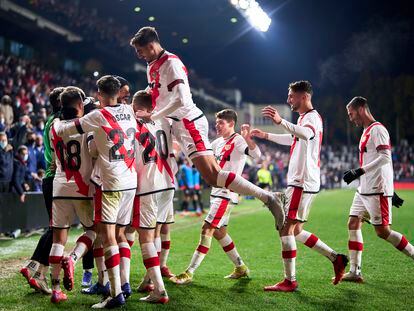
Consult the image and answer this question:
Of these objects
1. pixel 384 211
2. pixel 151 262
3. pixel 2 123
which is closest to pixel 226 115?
pixel 384 211

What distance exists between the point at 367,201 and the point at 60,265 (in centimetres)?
394

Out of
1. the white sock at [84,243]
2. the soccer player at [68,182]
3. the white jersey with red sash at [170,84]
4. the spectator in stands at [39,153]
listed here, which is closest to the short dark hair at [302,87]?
the white jersey with red sash at [170,84]

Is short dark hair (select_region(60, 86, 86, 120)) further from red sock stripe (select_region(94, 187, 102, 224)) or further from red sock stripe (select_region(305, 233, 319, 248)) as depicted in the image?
red sock stripe (select_region(305, 233, 319, 248))

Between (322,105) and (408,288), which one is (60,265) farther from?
(322,105)

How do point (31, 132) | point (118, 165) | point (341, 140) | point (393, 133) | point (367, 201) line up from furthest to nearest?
point (341, 140), point (393, 133), point (31, 132), point (367, 201), point (118, 165)

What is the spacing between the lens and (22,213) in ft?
40.1

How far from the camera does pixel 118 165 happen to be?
546 cm

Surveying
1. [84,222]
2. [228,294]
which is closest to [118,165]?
[84,222]

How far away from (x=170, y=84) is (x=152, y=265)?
1979 millimetres

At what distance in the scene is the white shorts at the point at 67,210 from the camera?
18.8ft

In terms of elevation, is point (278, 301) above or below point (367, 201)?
below

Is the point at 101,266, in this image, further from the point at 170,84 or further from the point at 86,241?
the point at 170,84

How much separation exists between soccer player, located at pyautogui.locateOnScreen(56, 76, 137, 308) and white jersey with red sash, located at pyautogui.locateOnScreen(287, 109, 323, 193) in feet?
6.87

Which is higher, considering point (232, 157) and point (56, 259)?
point (232, 157)
